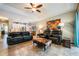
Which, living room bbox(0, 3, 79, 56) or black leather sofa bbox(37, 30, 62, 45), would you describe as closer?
living room bbox(0, 3, 79, 56)

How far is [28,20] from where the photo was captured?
2.50m

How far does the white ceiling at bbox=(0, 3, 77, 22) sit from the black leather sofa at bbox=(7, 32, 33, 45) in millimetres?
463

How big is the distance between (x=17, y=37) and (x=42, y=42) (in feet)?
3.06

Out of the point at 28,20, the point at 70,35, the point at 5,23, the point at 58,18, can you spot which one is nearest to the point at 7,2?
the point at 5,23

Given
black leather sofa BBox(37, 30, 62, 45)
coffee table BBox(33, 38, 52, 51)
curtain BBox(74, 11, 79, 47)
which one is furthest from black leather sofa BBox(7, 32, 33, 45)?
curtain BBox(74, 11, 79, 47)

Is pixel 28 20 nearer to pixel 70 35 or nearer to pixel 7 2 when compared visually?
pixel 7 2

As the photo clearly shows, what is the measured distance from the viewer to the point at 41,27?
2.49m

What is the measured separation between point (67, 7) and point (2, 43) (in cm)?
219

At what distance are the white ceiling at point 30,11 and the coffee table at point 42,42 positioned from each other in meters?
Result: 0.65

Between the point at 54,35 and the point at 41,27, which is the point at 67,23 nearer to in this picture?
the point at 54,35

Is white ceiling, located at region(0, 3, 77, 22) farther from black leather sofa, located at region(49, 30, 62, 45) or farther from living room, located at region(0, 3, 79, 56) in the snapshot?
black leather sofa, located at region(49, 30, 62, 45)

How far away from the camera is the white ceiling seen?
223 cm

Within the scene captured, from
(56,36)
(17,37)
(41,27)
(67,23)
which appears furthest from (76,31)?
(17,37)

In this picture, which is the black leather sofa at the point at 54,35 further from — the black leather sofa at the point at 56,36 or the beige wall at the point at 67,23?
the beige wall at the point at 67,23
